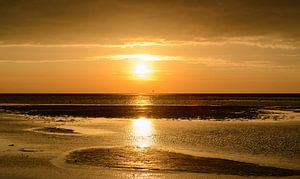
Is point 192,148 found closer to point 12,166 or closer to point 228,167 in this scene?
point 228,167

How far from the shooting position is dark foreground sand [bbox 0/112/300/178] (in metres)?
20.2

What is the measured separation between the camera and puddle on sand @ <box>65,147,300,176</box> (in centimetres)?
2040

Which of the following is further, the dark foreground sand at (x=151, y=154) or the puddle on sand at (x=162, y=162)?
the puddle on sand at (x=162, y=162)

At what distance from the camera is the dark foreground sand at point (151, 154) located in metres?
20.2

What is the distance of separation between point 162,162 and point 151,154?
285cm

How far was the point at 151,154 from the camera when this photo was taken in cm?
→ 2534

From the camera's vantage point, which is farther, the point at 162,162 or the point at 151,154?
the point at 151,154

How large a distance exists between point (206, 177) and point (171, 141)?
12675mm

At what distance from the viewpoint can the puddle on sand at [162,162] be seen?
20.4 meters

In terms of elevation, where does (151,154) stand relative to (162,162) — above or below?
above

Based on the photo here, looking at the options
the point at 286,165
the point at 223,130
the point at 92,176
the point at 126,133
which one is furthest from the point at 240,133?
the point at 92,176

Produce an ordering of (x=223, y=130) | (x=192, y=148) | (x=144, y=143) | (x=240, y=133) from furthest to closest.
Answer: (x=223, y=130) < (x=240, y=133) < (x=144, y=143) < (x=192, y=148)

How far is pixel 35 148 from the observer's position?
92.8ft

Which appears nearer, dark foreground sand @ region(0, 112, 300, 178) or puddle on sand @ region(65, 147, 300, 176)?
dark foreground sand @ region(0, 112, 300, 178)
